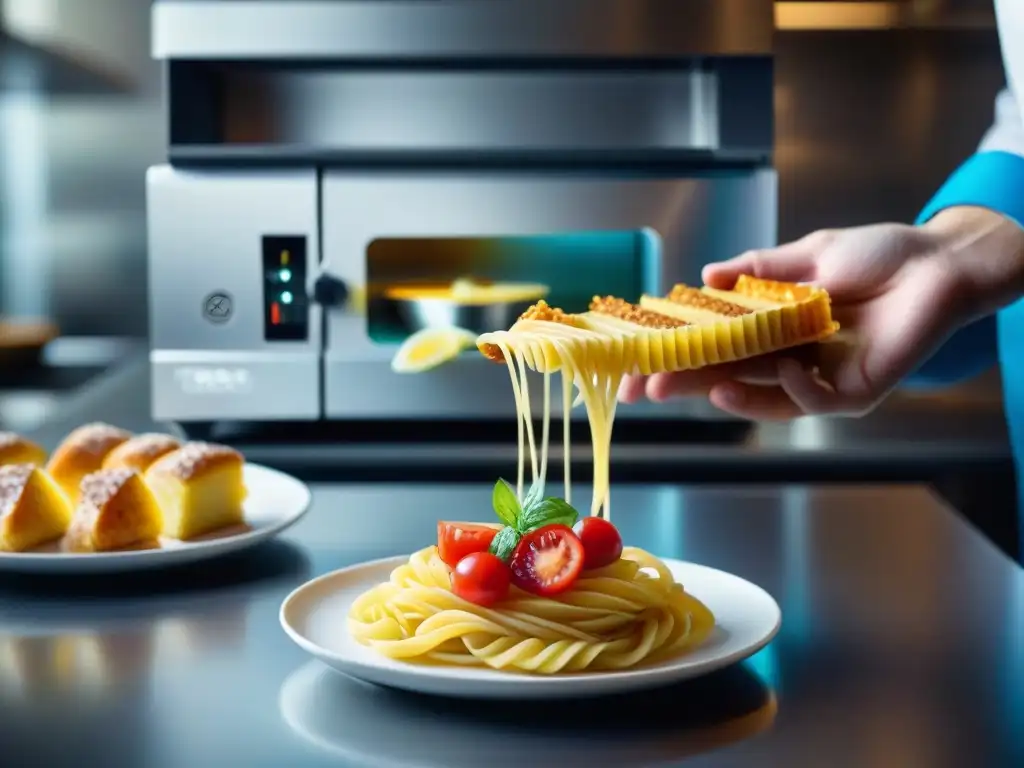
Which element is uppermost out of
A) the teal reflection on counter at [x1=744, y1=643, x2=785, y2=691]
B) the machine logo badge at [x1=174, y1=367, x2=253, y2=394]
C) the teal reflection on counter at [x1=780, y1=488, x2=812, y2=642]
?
the machine logo badge at [x1=174, y1=367, x2=253, y2=394]

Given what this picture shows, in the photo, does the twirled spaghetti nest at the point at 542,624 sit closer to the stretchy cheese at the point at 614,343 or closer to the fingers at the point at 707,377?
the stretchy cheese at the point at 614,343

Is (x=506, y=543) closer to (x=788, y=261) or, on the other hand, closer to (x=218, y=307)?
(x=788, y=261)

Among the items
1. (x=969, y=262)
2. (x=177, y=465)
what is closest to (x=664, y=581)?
(x=177, y=465)

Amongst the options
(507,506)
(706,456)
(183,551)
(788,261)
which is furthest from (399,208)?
(507,506)

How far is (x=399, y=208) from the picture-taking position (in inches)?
76.5

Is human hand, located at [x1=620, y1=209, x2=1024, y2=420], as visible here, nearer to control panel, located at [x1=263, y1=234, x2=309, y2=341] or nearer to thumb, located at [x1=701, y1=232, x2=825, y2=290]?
thumb, located at [x1=701, y1=232, x2=825, y2=290]

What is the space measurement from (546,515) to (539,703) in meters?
0.14

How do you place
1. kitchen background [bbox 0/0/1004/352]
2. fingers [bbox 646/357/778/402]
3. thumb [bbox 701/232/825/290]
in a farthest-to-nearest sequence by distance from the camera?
kitchen background [bbox 0/0/1004/352] < thumb [bbox 701/232/825/290] < fingers [bbox 646/357/778/402]

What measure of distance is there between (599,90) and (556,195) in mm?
296

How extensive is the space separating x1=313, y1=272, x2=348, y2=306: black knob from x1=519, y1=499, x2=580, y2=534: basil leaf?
1.03 metres

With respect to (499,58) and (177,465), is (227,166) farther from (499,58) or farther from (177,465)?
(177,465)

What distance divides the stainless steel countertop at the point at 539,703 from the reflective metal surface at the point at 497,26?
2.94 ft

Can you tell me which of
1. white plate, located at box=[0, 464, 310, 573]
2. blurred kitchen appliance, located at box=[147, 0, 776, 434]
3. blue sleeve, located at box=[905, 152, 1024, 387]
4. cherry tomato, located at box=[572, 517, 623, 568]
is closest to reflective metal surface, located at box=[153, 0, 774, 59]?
blurred kitchen appliance, located at box=[147, 0, 776, 434]

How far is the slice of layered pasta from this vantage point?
99 centimetres
